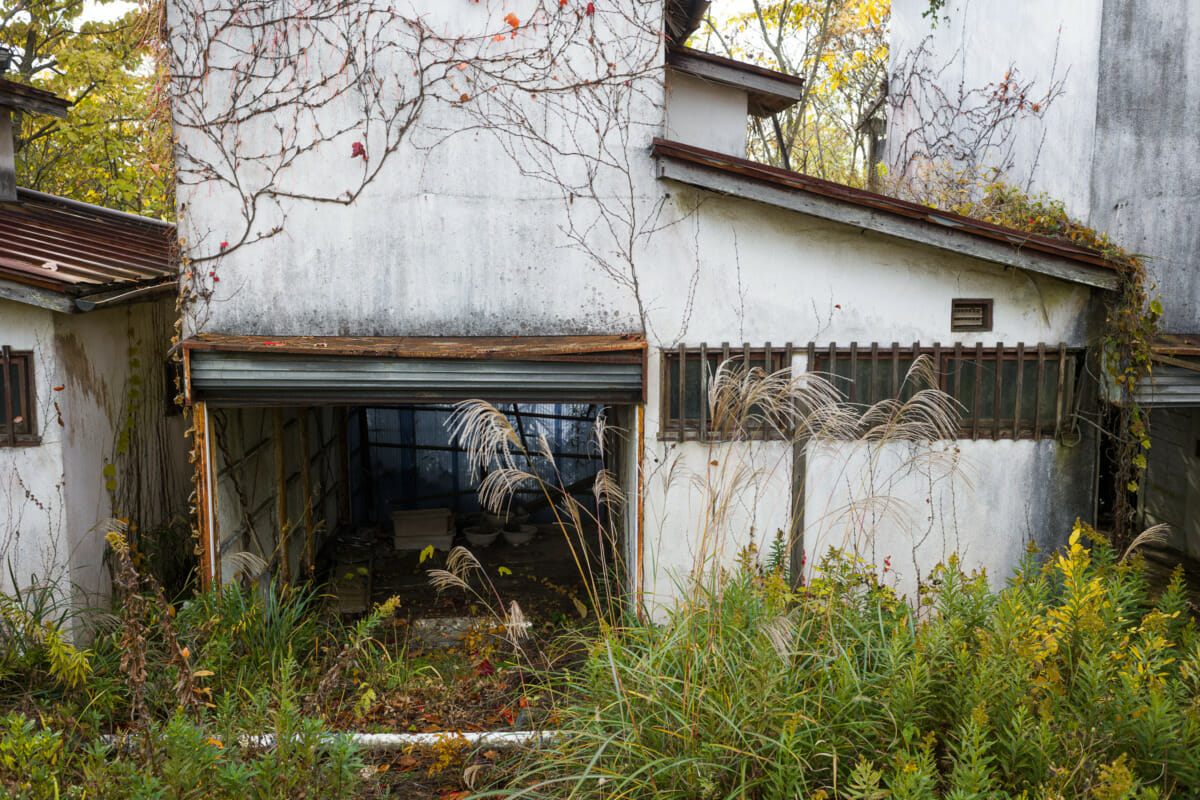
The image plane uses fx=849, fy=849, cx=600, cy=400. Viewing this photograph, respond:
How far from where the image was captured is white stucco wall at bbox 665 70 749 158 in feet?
32.3

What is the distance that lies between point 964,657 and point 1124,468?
3.45 meters

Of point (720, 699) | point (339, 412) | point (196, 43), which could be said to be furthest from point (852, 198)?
point (339, 412)

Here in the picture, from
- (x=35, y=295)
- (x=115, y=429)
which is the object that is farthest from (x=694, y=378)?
(x=115, y=429)

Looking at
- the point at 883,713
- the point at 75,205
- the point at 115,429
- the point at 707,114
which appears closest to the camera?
the point at 883,713

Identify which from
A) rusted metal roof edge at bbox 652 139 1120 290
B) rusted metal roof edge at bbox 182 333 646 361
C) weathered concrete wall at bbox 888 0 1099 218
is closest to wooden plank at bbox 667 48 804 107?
weathered concrete wall at bbox 888 0 1099 218

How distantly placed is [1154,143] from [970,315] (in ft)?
10.7

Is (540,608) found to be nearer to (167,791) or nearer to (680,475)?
(680,475)

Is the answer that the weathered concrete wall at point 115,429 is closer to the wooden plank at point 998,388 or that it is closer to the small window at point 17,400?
the small window at point 17,400

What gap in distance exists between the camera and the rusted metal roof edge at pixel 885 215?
19.8ft

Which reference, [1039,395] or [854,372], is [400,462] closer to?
[854,372]

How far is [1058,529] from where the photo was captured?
667 centimetres

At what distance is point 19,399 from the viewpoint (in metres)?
6.37

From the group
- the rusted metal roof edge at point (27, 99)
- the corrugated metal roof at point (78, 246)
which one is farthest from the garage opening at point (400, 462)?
the rusted metal roof edge at point (27, 99)

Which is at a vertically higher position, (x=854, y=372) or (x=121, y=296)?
(x=121, y=296)
